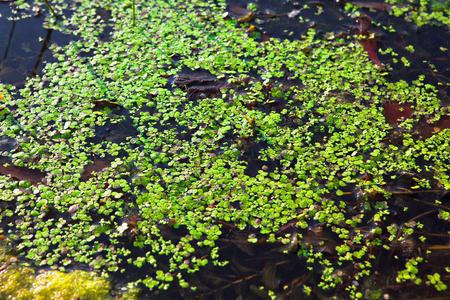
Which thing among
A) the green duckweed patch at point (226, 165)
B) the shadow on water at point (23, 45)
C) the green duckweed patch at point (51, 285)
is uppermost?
the shadow on water at point (23, 45)

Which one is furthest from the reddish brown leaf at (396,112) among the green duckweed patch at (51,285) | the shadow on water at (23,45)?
the shadow on water at (23,45)

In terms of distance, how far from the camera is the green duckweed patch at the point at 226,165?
2.27 m

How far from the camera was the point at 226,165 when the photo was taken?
2.70 meters

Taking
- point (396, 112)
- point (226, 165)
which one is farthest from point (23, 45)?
point (396, 112)

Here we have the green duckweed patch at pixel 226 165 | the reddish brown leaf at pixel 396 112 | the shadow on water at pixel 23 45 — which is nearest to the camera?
the green duckweed patch at pixel 226 165

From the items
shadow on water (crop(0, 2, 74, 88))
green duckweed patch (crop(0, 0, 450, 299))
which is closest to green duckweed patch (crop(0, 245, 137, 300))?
green duckweed patch (crop(0, 0, 450, 299))

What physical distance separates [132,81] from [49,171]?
98 centimetres

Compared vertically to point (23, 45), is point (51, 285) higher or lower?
lower

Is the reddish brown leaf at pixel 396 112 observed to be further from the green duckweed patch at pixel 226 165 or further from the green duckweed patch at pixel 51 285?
the green duckweed patch at pixel 51 285

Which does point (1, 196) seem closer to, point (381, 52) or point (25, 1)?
point (25, 1)

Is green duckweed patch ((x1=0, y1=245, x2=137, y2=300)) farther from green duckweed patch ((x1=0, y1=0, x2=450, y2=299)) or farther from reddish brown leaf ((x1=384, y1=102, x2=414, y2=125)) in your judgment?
reddish brown leaf ((x1=384, y1=102, x2=414, y2=125))

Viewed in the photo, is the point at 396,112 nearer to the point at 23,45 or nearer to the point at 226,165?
the point at 226,165

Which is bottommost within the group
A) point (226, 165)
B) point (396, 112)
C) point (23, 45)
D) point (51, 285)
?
point (51, 285)

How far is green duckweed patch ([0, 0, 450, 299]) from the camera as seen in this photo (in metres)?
2.27
